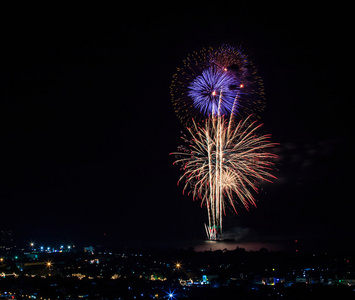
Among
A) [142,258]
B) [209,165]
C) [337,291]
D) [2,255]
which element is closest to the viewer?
[209,165]

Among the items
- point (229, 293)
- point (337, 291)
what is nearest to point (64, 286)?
point (229, 293)

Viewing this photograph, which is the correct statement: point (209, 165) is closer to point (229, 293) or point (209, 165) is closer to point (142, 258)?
point (229, 293)

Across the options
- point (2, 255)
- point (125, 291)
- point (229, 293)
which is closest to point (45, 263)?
point (2, 255)

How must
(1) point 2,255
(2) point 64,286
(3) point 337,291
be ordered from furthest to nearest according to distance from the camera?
1. (1) point 2,255
2. (2) point 64,286
3. (3) point 337,291

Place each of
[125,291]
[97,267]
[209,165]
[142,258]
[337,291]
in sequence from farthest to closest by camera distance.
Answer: [142,258] → [97,267] → [125,291] → [337,291] → [209,165]

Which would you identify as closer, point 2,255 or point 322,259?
point 322,259

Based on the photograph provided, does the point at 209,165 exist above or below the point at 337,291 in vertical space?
above

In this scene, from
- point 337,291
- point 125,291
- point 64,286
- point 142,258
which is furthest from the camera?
point 142,258

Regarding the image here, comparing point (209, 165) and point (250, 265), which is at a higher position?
point (209, 165)

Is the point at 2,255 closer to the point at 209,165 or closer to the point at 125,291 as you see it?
the point at 125,291

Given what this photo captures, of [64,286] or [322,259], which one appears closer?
[64,286]
